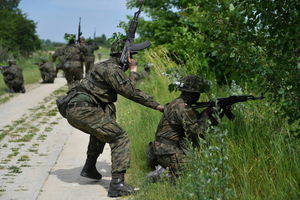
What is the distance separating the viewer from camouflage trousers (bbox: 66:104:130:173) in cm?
620

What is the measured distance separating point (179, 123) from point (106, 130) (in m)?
0.85

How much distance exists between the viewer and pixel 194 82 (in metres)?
6.11

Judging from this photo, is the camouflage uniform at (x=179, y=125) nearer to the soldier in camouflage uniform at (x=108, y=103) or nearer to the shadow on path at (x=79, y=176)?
the soldier in camouflage uniform at (x=108, y=103)

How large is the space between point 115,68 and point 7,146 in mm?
3929

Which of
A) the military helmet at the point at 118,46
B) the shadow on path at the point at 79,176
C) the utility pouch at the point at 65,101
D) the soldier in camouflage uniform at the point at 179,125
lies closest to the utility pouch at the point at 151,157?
the soldier in camouflage uniform at the point at 179,125

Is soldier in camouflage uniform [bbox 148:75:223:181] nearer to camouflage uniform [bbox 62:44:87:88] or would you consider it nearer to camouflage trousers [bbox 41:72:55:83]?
camouflage uniform [bbox 62:44:87:88]

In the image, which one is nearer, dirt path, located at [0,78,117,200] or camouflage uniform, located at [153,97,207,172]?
camouflage uniform, located at [153,97,207,172]

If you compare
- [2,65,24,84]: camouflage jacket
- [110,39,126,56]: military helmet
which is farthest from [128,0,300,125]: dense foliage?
[2,65,24,84]: camouflage jacket

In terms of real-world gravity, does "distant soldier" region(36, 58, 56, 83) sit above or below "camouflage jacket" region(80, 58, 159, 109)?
below

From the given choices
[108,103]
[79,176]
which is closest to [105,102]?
[108,103]

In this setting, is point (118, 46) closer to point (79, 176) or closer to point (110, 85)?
point (110, 85)

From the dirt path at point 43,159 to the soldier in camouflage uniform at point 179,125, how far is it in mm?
849

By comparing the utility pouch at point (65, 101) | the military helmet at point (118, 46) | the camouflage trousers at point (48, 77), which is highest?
the military helmet at point (118, 46)

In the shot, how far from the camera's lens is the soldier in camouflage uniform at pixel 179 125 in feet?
19.9
